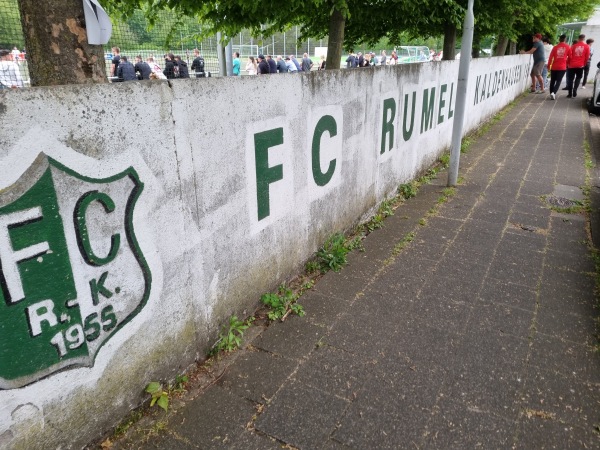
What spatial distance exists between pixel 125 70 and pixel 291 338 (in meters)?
5.65

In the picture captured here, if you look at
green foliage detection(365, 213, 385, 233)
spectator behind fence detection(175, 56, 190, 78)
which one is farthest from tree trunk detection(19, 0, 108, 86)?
spectator behind fence detection(175, 56, 190, 78)

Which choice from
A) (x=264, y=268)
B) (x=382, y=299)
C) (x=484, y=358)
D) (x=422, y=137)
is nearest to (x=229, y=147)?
(x=264, y=268)

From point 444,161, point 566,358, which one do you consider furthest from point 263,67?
point 566,358

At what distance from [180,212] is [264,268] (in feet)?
3.27

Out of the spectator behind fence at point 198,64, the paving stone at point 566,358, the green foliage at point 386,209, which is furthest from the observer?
the spectator behind fence at point 198,64

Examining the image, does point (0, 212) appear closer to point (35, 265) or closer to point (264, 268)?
point (35, 265)

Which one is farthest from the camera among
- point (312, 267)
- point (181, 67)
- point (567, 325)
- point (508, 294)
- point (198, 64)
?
point (198, 64)

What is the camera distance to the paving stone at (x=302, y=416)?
2.19 m

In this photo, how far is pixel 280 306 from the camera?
10.6 ft

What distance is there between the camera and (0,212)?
1612mm

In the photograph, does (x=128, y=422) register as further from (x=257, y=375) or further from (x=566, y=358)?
(x=566, y=358)

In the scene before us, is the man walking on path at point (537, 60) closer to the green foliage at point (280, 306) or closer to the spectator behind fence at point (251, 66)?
the spectator behind fence at point (251, 66)

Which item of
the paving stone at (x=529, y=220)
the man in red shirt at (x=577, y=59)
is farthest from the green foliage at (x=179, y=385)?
the man in red shirt at (x=577, y=59)

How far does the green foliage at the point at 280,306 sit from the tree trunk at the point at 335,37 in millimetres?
3087
